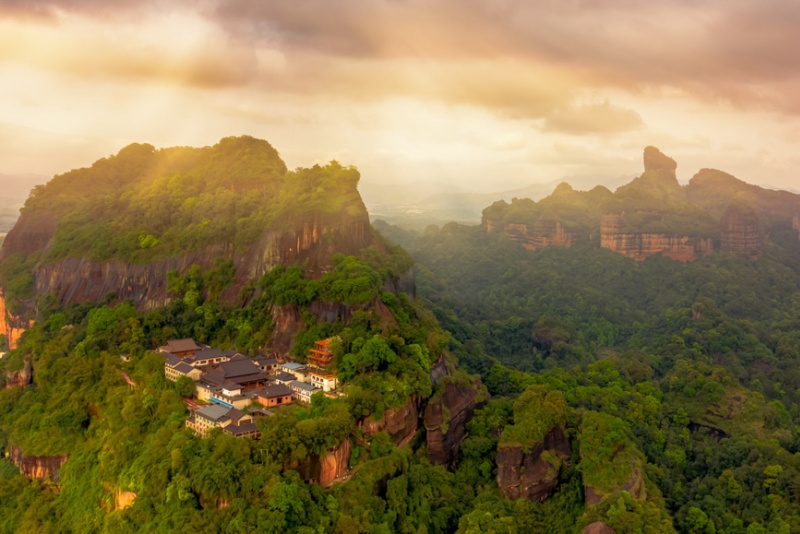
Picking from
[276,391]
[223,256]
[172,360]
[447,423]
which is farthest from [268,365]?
[223,256]

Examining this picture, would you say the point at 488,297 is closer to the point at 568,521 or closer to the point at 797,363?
the point at 797,363

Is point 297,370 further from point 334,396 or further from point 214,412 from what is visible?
point 214,412

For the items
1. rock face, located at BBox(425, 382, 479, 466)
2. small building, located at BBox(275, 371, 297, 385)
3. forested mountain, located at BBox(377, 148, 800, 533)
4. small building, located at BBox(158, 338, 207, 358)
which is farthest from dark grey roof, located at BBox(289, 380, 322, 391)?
forested mountain, located at BBox(377, 148, 800, 533)

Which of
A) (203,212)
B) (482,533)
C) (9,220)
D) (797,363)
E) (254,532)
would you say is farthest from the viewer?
(9,220)

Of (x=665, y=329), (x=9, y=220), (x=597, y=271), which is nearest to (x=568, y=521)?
(x=665, y=329)

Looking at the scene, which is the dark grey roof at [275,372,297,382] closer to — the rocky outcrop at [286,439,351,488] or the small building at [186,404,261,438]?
the small building at [186,404,261,438]

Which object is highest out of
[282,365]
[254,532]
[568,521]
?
[282,365]
